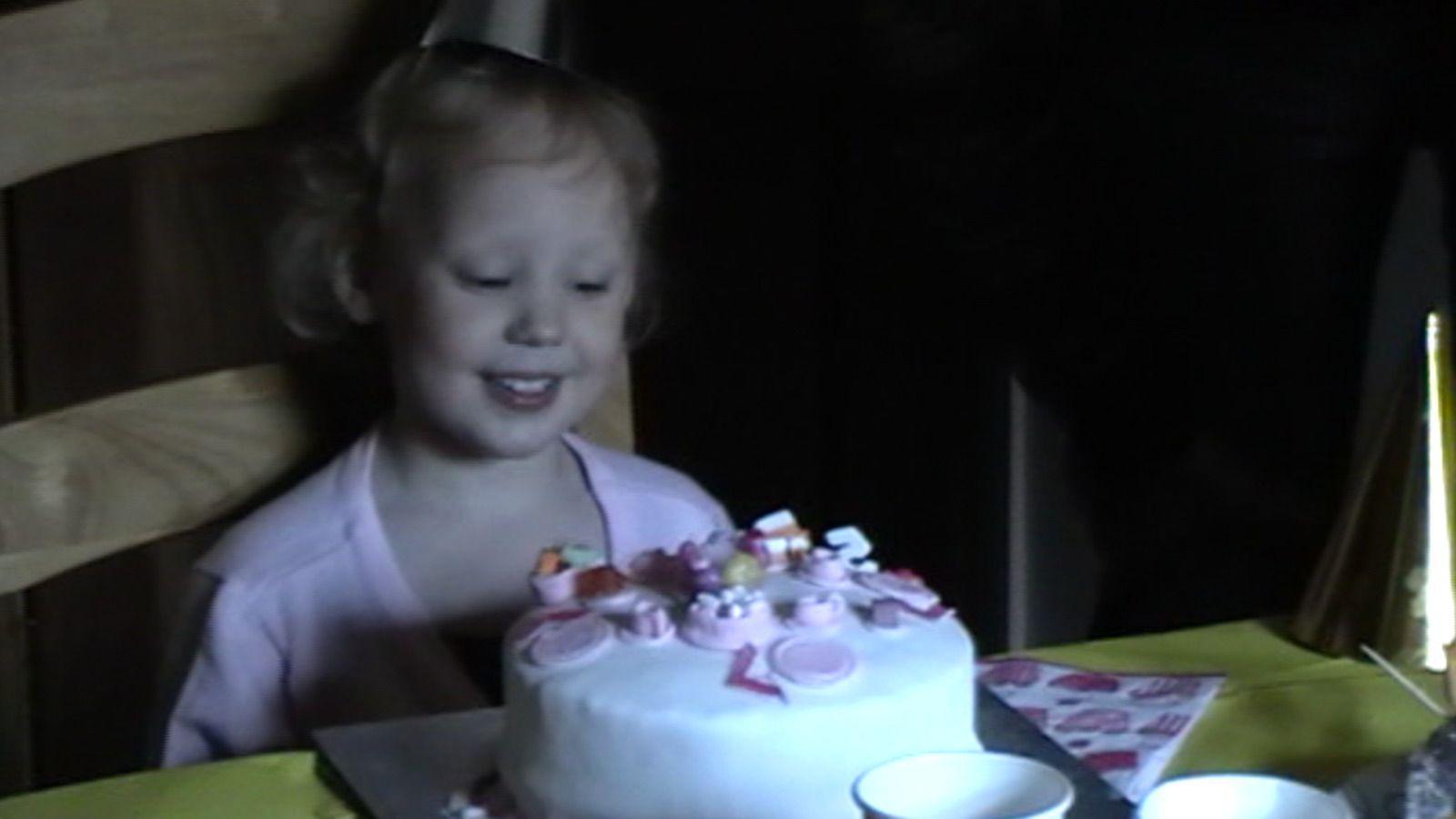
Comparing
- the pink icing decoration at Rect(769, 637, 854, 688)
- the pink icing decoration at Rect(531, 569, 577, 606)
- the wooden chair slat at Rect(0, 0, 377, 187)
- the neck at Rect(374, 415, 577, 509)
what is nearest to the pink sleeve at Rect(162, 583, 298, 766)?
the neck at Rect(374, 415, 577, 509)

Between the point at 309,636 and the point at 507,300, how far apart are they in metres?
0.20

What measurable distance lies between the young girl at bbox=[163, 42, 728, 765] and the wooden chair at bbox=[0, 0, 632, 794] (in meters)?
0.04

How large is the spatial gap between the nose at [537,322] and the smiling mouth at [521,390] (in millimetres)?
18

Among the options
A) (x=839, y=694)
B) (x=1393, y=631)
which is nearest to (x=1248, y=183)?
(x=1393, y=631)

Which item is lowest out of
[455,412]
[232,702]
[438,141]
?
[232,702]

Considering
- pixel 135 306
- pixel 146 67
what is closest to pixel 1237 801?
pixel 146 67

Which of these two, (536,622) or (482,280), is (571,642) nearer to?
(536,622)

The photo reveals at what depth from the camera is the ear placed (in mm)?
1311

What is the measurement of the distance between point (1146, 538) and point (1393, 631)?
54 cm

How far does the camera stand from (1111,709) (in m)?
0.96

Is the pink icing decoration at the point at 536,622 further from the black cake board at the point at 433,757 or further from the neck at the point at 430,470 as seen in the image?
the neck at the point at 430,470

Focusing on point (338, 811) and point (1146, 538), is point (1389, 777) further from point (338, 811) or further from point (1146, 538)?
point (1146, 538)

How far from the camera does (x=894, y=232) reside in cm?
156

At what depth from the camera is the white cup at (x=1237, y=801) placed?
2.32ft
